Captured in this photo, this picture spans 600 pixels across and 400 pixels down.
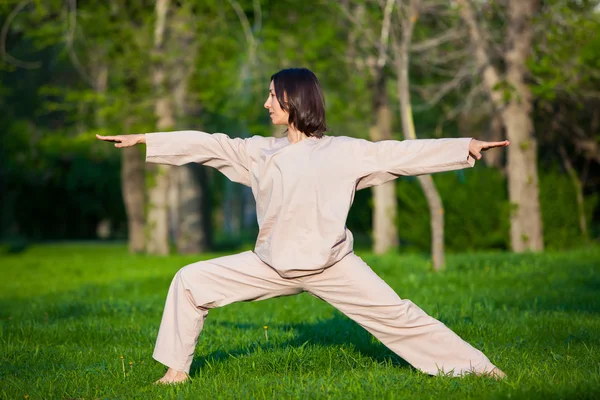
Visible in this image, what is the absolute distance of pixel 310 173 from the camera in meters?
4.75

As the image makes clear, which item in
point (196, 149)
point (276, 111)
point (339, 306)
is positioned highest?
point (276, 111)

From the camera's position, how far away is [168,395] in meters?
4.77

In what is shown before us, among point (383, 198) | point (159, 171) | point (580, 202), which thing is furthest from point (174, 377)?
point (159, 171)

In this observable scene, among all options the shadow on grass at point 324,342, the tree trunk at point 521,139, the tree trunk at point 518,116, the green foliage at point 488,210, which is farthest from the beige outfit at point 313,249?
the green foliage at point 488,210

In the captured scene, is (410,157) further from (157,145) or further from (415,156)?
(157,145)

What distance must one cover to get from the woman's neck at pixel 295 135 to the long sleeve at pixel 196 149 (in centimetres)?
28

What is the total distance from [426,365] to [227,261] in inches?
51.6

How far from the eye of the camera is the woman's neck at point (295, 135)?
491 cm

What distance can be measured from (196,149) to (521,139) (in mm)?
12486

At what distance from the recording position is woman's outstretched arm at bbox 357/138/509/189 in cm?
472

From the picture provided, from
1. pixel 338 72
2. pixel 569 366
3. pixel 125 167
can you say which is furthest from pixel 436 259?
pixel 125 167

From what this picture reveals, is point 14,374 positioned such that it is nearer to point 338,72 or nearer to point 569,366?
point 569,366

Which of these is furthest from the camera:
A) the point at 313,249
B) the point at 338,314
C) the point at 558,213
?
the point at 558,213

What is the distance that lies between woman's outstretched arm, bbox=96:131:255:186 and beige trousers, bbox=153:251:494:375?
1.96ft
